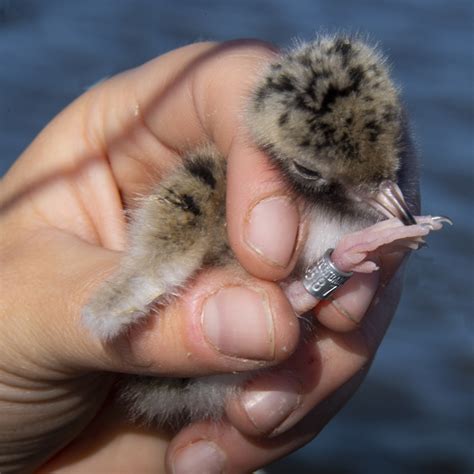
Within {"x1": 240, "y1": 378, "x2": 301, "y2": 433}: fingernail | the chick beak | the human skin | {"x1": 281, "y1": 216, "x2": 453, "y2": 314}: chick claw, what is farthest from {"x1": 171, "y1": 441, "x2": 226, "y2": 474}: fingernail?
the chick beak

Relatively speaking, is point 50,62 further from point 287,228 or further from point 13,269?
point 287,228

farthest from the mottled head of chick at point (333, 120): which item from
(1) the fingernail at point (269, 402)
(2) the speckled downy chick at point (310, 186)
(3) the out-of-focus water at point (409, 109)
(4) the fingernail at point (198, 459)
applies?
(3) the out-of-focus water at point (409, 109)

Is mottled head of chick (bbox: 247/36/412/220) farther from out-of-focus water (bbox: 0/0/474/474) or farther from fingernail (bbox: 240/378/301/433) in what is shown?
out-of-focus water (bbox: 0/0/474/474)

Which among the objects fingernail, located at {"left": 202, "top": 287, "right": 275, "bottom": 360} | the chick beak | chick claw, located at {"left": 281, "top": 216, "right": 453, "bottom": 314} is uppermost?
the chick beak

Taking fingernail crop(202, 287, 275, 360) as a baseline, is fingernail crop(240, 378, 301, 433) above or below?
below

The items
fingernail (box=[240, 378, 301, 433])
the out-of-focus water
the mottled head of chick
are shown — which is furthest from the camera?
the out-of-focus water

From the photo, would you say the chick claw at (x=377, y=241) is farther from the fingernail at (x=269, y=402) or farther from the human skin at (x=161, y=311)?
the fingernail at (x=269, y=402)
